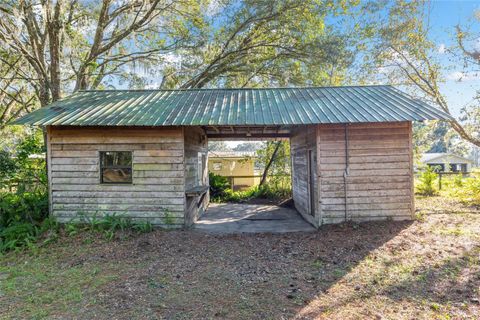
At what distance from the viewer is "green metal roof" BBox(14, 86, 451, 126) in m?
6.69

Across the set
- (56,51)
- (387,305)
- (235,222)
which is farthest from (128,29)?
(387,305)

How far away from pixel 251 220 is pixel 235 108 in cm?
352

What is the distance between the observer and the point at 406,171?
279 inches

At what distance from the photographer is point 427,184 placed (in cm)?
1198

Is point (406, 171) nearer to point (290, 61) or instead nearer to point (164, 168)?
point (164, 168)

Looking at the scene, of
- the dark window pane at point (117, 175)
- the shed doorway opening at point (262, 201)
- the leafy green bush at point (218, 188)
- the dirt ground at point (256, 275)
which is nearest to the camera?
the dirt ground at point (256, 275)

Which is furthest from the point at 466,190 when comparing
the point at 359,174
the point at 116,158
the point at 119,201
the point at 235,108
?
the point at 116,158

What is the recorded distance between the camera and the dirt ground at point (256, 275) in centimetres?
358

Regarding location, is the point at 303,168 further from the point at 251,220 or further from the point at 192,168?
the point at 192,168

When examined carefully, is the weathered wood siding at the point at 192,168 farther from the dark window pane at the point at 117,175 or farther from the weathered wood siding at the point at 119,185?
the dark window pane at the point at 117,175

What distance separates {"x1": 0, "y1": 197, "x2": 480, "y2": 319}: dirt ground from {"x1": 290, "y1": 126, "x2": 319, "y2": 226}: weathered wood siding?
1350mm

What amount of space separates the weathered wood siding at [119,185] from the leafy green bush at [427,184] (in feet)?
34.6

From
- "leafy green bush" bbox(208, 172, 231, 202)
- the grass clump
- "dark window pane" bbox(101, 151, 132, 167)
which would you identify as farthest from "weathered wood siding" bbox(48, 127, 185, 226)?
the grass clump

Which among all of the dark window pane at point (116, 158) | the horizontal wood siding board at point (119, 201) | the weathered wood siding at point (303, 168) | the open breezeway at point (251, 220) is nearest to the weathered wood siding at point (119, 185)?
the horizontal wood siding board at point (119, 201)
